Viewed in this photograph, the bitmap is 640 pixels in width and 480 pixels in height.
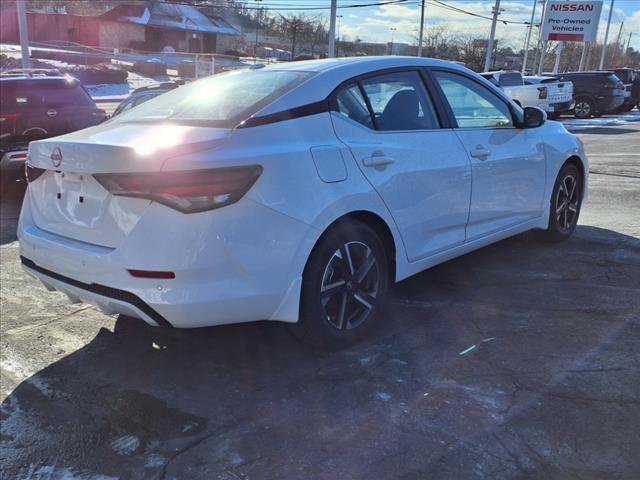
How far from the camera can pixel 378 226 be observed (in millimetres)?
3719

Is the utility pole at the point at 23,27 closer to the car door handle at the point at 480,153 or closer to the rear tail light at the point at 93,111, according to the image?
the rear tail light at the point at 93,111

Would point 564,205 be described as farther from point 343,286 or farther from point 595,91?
point 595,91

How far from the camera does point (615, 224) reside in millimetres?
6547

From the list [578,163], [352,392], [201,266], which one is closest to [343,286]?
[352,392]

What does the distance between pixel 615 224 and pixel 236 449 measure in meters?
5.30

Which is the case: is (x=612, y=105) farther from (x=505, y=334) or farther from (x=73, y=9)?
(x=73, y=9)

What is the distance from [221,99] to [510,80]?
1851 cm

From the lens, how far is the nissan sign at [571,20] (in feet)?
126

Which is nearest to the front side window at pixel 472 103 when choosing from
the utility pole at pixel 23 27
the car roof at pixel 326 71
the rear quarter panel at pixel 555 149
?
the car roof at pixel 326 71

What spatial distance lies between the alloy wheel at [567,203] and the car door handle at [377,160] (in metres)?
2.56

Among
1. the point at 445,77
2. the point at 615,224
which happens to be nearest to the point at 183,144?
the point at 445,77

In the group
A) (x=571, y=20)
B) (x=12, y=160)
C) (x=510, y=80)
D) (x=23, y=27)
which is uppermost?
(x=571, y=20)

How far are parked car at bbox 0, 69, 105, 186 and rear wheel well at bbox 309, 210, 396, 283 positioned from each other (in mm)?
6057

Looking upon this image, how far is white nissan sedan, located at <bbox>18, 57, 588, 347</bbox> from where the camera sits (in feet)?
9.68
